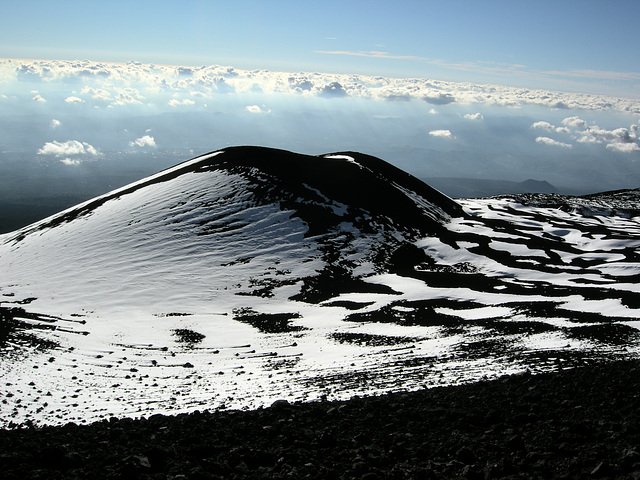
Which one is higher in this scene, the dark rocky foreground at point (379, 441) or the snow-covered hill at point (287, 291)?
the dark rocky foreground at point (379, 441)

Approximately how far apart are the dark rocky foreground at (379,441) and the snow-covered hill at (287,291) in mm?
7509

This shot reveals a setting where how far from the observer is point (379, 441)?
49.1ft

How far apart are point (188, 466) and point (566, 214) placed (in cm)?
12432

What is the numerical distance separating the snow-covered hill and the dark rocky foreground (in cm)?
751

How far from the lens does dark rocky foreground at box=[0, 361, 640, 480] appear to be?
12211mm

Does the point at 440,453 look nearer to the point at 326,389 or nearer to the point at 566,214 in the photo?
the point at 326,389

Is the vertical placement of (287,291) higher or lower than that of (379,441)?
lower

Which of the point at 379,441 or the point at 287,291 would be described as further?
the point at 287,291

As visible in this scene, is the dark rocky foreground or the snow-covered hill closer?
the dark rocky foreground

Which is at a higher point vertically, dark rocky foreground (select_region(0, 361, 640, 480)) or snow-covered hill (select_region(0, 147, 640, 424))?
dark rocky foreground (select_region(0, 361, 640, 480))

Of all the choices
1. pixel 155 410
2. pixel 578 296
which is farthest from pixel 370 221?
pixel 155 410

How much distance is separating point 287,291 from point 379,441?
45241 mm

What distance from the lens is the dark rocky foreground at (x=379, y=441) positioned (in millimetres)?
12211

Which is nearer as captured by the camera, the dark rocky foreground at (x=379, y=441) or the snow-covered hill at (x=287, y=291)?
the dark rocky foreground at (x=379, y=441)
